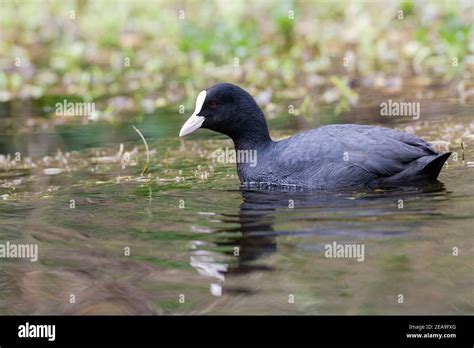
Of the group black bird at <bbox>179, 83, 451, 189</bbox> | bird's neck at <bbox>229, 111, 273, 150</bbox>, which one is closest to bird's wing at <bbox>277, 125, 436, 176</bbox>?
black bird at <bbox>179, 83, 451, 189</bbox>

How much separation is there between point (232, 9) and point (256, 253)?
14173 mm

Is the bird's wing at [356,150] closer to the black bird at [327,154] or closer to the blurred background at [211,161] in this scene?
the black bird at [327,154]

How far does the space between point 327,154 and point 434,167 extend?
97cm

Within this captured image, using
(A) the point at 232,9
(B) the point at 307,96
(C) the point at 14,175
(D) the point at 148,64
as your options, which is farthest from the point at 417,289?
(A) the point at 232,9

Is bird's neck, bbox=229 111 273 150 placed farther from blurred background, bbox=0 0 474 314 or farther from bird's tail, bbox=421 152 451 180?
bird's tail, bbox=421 152 451 180

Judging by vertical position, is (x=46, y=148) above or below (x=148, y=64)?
below

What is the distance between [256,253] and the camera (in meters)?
6.48

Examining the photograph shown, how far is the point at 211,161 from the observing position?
1023 centimetres

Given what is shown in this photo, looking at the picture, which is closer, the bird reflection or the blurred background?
the blurred background

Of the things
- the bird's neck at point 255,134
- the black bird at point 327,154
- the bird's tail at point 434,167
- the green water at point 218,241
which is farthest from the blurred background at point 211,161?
the bird's neck at point 255,134

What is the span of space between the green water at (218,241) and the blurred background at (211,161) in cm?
2

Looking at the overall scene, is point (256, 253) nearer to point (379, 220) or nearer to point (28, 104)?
point (379, 220)

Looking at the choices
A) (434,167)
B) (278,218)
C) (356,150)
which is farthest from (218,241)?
(434,167)

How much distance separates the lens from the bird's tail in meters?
7.91
